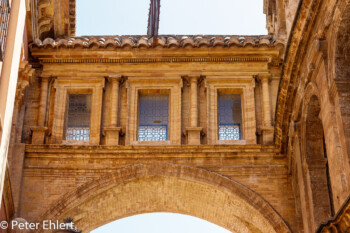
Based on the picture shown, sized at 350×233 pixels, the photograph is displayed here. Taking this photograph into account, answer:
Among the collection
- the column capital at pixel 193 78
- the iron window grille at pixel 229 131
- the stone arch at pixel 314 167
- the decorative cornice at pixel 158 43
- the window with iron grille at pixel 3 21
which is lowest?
the stone arch at pixel 314 167

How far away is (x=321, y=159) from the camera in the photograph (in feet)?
47.6

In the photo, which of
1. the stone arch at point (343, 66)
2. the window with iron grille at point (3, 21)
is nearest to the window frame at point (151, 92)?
the window with iron grille at point (3, 21)

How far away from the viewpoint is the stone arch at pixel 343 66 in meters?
11.7

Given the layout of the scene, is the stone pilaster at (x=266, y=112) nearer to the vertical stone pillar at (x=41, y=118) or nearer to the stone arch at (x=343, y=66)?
the vertical stone pillar at (x=41, y=118)

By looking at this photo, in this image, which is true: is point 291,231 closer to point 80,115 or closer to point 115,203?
point 115,203

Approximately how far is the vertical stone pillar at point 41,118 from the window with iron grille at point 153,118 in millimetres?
2399

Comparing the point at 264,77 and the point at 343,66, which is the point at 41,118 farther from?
the point at 343,66

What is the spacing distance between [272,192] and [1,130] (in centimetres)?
721

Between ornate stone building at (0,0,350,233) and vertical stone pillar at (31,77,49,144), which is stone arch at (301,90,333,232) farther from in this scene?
vertical stone pillar at (31,77,49,144)

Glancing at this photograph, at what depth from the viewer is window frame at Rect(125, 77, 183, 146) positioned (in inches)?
703

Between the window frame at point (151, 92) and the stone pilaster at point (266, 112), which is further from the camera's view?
the window frame at point (151, 92)

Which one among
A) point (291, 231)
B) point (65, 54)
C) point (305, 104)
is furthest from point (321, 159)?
point (65, 54)

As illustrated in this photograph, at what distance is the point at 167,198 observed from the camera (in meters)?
18.4

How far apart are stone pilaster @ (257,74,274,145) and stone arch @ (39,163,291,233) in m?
1.48
